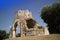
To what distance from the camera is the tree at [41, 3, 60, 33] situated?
4938 cm

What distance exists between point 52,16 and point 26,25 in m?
11.8

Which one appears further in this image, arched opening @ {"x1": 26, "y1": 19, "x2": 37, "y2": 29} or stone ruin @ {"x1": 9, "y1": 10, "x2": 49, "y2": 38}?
arched opening @ {"x1": 26, "y1": 19, "x2": 37, "y2": 29}

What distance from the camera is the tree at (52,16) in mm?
49375

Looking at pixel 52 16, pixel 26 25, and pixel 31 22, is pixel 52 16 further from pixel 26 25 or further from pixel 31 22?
pixel 26 25

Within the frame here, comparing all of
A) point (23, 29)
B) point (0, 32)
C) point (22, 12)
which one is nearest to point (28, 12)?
point (22, 12)

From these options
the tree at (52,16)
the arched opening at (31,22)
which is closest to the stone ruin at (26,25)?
the arched opening at (31,22)

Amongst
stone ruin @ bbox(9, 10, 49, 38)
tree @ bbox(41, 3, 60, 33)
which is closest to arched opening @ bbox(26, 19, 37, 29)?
stone ruin @ bbox(9, 10, 49, 38)

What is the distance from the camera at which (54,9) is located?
51062 millimetres

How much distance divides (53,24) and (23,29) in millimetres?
12633

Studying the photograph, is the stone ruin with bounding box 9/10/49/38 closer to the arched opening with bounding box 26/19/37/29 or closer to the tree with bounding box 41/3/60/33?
the arched opening with bounding box 26/19/37/29

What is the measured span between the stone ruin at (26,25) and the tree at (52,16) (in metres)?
7.63

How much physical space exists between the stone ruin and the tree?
763cm

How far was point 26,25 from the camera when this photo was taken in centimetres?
4188

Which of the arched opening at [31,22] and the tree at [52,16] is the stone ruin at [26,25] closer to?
the arched opening at [31,22]
